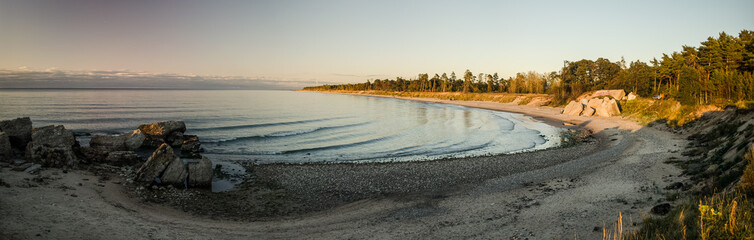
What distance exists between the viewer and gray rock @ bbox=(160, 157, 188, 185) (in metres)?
15.9

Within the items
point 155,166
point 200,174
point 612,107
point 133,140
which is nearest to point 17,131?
point 133,140

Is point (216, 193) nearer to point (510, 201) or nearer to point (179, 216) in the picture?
point (179, 216)

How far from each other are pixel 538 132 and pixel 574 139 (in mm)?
7418

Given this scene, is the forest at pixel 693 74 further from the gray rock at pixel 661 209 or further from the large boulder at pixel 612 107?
the gray rock at pixel 661 209

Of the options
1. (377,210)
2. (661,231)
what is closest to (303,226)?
(377,210)

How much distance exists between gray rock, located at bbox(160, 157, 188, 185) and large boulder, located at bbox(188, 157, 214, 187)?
310mm

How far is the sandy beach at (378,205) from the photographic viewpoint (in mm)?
9898

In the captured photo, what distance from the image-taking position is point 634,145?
80.0 feet

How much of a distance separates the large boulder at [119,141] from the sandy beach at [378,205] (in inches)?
318

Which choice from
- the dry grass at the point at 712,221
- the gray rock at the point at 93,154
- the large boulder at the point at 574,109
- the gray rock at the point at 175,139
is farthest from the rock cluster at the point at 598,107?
the gray rock at the point at 93,154

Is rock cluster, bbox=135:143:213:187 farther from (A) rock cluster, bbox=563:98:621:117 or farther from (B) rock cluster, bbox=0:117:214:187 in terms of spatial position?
(A) rock cluster, bbox=563:98:621:117

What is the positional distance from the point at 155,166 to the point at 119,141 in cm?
1045

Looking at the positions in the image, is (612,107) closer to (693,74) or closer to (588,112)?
(588,112)

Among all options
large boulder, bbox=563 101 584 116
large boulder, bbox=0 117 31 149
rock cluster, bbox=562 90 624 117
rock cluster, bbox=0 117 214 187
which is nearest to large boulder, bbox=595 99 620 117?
rock cluster, bbox=562 90 624 117
